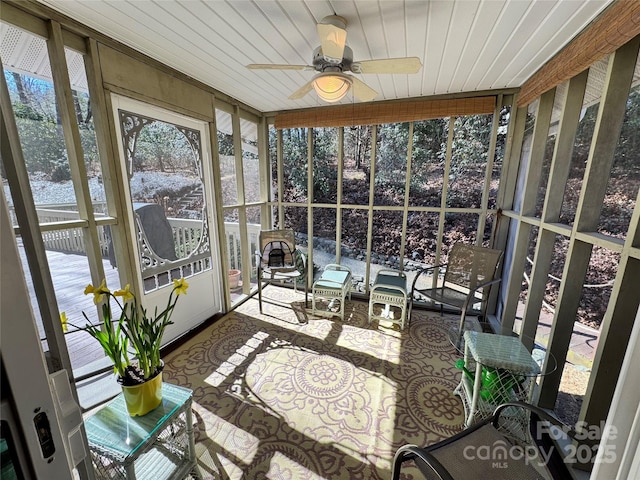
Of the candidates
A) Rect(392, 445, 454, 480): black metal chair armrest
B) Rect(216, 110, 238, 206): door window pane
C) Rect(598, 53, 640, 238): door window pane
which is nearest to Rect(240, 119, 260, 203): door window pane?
Rect(216, 110, 238, 206): door window pane

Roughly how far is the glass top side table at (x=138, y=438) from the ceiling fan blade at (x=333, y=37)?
2.03 m

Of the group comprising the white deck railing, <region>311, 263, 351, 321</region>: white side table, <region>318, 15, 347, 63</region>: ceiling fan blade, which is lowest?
<region>311, 263, 351, 321</region>: white side table

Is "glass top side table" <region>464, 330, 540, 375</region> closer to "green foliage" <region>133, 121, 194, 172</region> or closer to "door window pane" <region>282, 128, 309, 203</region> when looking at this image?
"door window pane" <region>282, 128, 309, 203</region>

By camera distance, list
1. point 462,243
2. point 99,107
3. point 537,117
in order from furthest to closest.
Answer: point 462,243 → point 537,117 → point 99,107

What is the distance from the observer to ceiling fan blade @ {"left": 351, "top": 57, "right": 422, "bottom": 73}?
157 cm

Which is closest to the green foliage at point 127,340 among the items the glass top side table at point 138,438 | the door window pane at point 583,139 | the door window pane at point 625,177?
the glass top side table at point 138,438

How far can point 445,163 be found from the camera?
321 cm

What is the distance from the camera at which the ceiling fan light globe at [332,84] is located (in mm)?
1723

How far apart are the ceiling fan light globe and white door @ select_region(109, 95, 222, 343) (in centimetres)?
155

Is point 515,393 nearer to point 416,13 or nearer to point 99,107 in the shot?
point 416,13

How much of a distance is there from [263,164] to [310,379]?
294cm

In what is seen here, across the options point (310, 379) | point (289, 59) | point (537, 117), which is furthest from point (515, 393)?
point (289, 59)

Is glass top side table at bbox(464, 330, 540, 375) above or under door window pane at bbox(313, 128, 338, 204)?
under

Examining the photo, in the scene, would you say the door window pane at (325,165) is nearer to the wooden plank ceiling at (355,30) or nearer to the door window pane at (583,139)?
the wooden plank ceiling at (355,30)
